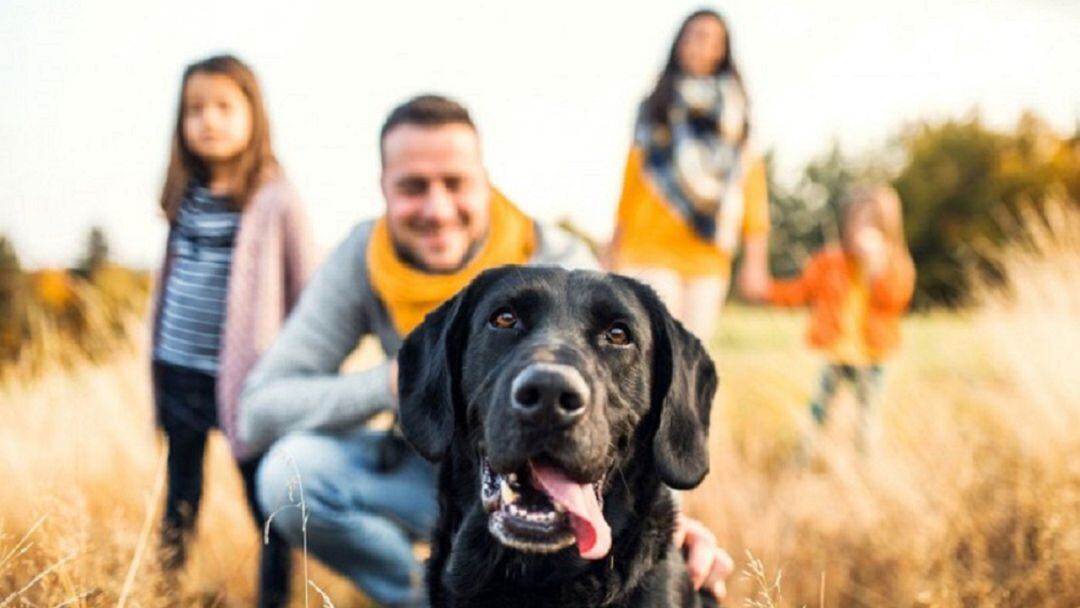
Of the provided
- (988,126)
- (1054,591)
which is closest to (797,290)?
(1054,591)

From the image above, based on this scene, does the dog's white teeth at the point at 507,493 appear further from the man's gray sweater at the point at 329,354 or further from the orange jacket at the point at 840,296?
the orange jacket at the point at 840,296

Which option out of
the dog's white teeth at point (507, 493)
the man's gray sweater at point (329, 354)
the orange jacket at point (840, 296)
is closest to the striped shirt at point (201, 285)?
the man's gray sweater at point (329, 354)

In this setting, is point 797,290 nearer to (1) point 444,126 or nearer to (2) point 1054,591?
(2) point 1054,591

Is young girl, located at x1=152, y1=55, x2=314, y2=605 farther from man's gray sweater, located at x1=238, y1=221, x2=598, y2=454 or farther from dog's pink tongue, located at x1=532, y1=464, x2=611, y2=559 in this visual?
dog's pink tongue, located at x1=532, y1=464, x2=611, y2=559

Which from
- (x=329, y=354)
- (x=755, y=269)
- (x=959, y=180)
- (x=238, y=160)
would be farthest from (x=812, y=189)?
(x=329, y=354)

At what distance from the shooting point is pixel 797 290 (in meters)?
5.42

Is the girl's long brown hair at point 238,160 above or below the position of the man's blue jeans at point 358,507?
above

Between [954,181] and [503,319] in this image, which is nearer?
[503,319]

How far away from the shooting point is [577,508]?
5.94ft

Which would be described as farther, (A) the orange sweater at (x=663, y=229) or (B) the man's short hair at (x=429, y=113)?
(A) the orange sweater at (x=663, y=229)

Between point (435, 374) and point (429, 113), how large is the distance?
1098 mm

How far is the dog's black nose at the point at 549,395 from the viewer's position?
1.70 meters

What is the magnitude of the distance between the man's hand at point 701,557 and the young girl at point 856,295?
2.90 meters

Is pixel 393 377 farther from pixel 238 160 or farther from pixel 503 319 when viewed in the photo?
pixel 238 160
